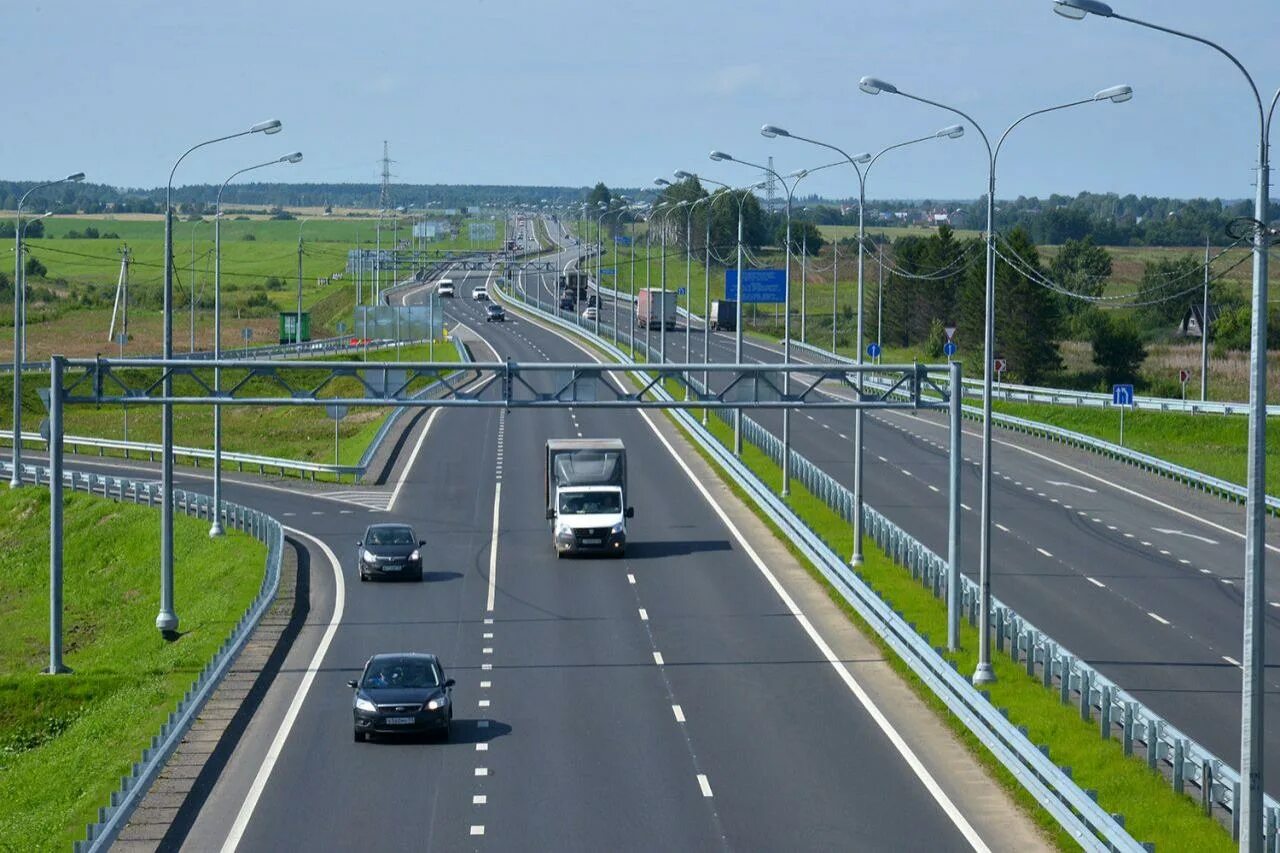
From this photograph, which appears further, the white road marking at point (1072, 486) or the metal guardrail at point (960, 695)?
the white road marking at point (1072, 486)

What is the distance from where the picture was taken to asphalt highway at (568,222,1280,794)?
108 feet

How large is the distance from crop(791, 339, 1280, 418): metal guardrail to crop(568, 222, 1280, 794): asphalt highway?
16.7 ft

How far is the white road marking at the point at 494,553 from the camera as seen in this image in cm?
4231

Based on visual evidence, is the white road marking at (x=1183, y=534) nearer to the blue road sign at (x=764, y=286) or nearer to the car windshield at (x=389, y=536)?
the car windshield at (x=389, y=536)

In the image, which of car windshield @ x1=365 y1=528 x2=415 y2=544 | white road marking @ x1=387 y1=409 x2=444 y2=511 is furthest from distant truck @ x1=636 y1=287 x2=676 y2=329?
car windshield @ x1=365 y1=528 x2=415 y2=544

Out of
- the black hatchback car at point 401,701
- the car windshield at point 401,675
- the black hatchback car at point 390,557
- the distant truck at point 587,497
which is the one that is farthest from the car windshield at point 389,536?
the black hatchback car at point 401,701

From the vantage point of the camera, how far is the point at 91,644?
152ft

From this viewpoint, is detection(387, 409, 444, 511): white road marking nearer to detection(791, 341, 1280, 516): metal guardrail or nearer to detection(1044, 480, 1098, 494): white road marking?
detection(791, 341, 1280, 516): metal guardrail

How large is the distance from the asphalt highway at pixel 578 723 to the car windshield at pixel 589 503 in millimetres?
1448

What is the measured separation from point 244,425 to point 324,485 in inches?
1108

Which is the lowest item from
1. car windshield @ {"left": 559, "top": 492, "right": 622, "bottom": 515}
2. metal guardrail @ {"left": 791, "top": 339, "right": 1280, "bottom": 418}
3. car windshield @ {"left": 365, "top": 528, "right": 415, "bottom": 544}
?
car windshield @ {"left": 365, "top": 528, "right": 415, "bottom": 544}

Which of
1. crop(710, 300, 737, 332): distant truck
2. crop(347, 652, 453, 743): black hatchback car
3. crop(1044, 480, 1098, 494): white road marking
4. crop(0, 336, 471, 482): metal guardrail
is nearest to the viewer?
crop(347, 652, 453, 743): black hatchback car

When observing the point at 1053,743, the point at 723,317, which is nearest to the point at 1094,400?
the point at 723,317

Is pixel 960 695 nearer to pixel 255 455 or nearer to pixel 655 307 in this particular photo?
pixel 255 455
